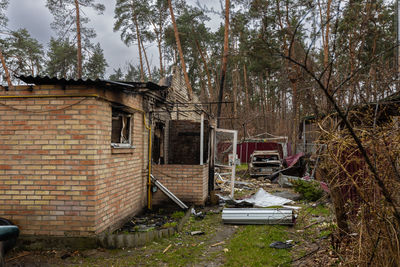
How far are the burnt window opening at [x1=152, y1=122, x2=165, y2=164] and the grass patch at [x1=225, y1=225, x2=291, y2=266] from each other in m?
3.63

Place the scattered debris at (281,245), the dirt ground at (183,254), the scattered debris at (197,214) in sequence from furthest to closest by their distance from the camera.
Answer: the scattered debris at (197,214) < the scattered debris at (281,245) < the dirt ground at (183,254)

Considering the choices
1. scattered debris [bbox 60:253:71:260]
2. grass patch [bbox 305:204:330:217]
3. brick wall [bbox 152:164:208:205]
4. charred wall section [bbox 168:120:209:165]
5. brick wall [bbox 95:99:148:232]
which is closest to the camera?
scattered debris [bbox 60:253:71:260]

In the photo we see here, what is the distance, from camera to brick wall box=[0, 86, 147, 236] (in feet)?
16.6

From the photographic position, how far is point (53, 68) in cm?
2211

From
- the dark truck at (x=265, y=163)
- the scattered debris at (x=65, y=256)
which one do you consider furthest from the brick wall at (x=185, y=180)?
the dark truck at (x=265, y=163)

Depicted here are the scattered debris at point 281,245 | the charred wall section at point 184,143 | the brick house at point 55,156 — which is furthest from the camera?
the charred wall section at point 184,143

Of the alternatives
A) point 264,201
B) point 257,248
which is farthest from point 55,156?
point 264,201

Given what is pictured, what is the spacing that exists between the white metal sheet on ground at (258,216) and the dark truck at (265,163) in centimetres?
835

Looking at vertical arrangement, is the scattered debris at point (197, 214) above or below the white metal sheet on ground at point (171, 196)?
below

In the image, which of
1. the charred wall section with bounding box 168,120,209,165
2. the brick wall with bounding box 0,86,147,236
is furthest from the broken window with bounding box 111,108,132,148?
the charred wall section with bounding box 168,120,209,165

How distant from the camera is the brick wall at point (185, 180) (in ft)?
26.7

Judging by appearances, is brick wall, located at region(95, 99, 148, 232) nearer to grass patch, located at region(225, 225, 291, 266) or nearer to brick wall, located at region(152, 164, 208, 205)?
brick wall, located at region(152, 164, 208, 205)

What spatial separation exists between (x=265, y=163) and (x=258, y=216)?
8.96 m

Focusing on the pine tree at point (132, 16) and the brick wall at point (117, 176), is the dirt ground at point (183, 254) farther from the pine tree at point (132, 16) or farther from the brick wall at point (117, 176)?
the pine tree at point (132, 16)
